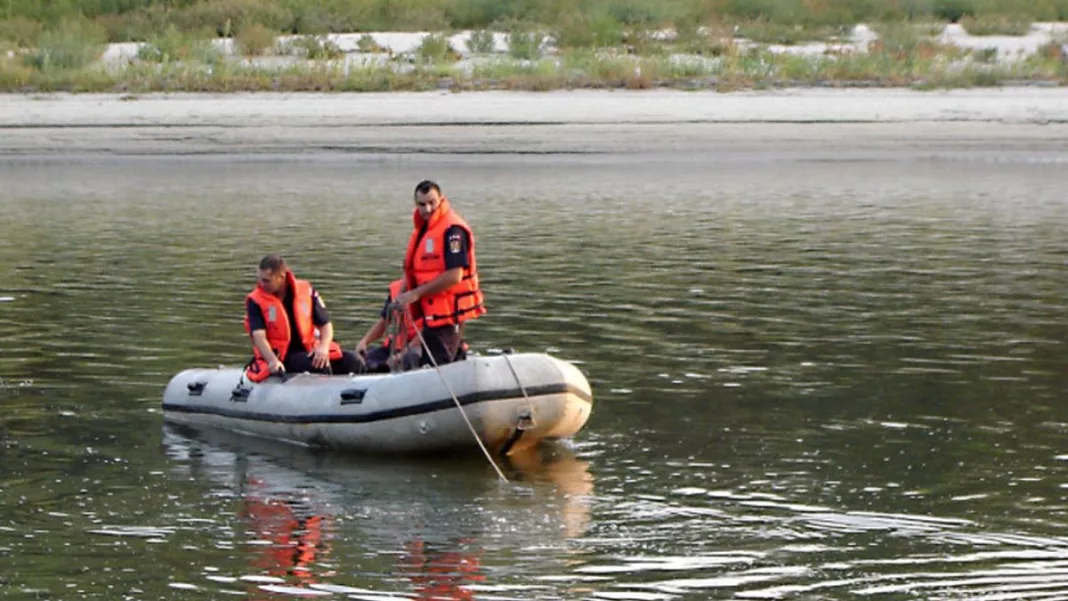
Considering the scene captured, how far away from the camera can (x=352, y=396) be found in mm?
11469

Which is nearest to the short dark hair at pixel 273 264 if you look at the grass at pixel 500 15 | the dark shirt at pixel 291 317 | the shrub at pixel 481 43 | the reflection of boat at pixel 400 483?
the dark shirt at pixel 291 317

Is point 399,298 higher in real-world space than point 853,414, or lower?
higher

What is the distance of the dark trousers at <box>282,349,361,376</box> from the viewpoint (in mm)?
12031

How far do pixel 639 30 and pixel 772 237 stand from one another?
16195 mm

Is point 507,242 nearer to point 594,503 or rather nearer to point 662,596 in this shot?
point 594,503

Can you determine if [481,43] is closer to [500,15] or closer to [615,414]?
[500,15]

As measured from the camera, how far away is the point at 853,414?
40.0ft

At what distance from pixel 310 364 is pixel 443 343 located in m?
A: 0.89

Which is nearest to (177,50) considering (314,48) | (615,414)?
(314,48)

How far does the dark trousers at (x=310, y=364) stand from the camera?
1203 centimetres

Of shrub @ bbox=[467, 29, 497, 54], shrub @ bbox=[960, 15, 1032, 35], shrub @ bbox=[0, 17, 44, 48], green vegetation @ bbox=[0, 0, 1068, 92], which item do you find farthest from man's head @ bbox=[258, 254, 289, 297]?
shrub @ bbox=[960, 15, 1032, 35]

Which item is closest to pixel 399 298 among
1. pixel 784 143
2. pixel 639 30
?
pixel 784 143

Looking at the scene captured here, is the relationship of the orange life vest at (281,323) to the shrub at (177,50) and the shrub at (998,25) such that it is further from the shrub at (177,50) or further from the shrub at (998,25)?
the shrub at (998,25)

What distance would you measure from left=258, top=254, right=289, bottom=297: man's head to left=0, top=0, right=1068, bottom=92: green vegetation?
19.8 metres
